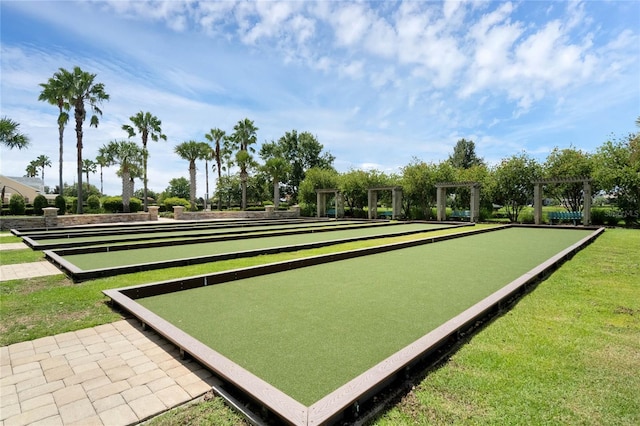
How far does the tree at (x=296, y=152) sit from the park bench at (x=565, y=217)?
28.9m

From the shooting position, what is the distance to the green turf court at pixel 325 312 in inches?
105

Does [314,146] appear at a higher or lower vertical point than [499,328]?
higher

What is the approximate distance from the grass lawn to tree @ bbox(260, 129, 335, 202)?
130 ft

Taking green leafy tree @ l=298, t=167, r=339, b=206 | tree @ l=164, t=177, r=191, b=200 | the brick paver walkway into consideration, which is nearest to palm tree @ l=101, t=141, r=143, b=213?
green leafy tree @ l=298, t=167, r=339, b=206

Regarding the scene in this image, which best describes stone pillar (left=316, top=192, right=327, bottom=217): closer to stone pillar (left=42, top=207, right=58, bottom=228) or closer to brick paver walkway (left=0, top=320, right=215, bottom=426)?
stone pillar (left=42, top=207, right=58, bottom=228)

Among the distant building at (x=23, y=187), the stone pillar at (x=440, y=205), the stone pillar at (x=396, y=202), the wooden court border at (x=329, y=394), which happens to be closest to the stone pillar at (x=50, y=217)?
the wooden court border at (x=329, y=394)

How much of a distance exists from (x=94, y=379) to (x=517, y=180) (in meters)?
23.1

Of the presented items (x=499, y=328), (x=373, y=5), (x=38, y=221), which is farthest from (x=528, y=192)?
(x=38, y=221)

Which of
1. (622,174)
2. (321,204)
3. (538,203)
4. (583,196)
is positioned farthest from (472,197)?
(321,204)

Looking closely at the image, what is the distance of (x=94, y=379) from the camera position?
102 inches

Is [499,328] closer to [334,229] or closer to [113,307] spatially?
[113,307]

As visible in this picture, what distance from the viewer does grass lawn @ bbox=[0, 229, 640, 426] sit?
209cm

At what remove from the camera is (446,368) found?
2646mm

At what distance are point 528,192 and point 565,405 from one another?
2208 centimetres
